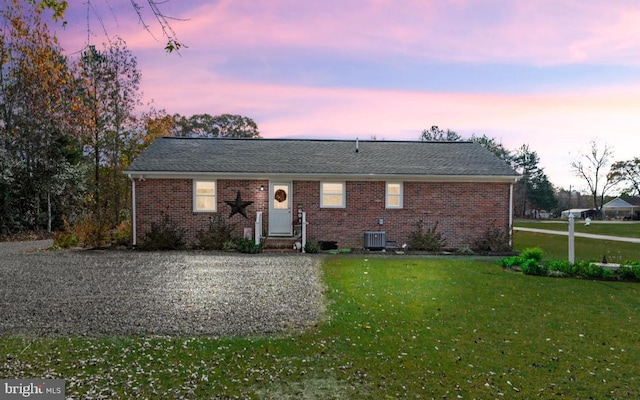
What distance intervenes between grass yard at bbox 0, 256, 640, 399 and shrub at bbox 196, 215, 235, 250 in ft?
27.2

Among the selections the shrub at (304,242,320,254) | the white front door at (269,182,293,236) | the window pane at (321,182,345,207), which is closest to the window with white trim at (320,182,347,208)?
the window pane at (321,182,345,207)

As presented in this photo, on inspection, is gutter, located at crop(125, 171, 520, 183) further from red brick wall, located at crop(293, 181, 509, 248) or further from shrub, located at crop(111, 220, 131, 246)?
shrub, located at crop(111, 220, 131, 246)

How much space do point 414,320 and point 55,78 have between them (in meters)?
23.4

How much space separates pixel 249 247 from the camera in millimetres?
13961

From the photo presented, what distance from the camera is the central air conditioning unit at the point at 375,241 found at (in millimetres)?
15141

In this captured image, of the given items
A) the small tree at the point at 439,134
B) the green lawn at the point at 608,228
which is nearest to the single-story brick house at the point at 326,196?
the green lawn at the point at 608,228

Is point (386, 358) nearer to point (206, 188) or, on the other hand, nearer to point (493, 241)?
point (206, 188)

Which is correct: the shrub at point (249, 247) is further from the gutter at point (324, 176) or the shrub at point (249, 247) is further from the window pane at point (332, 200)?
the window pane at point (332, 200)

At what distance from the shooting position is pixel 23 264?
11148mm

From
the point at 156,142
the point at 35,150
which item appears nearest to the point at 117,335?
the point at 156,142

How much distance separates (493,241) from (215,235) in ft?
34.2

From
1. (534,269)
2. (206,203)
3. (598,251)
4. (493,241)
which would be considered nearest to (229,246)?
(206,203)

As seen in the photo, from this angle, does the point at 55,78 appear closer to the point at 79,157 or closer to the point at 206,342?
the point at 79,157

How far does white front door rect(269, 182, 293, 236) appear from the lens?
15578 millimetres
